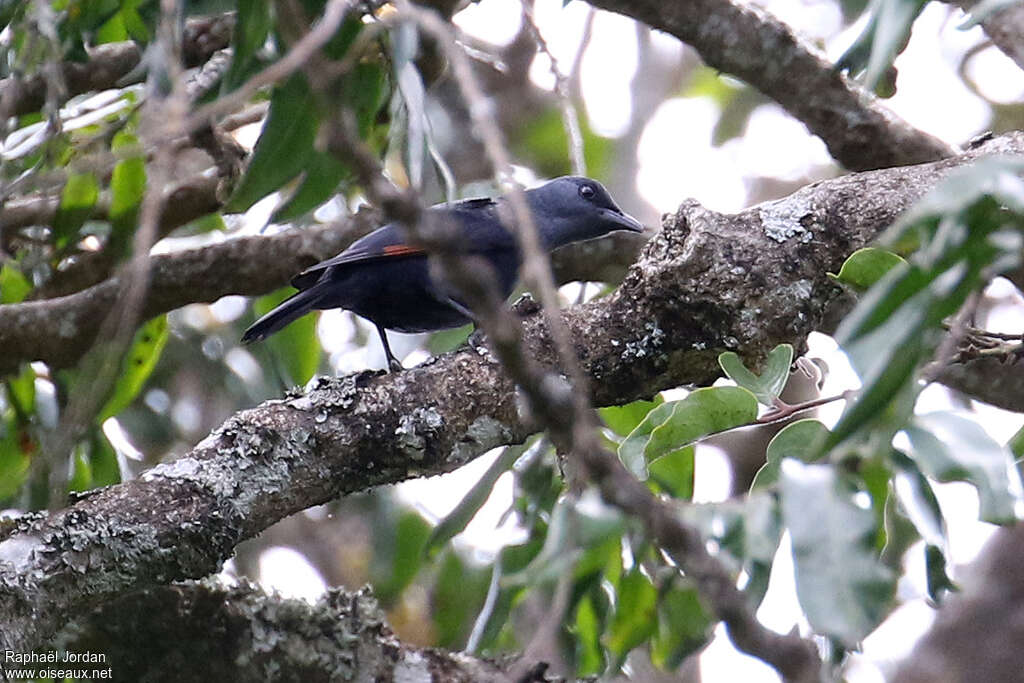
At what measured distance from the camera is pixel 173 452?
20.3ft

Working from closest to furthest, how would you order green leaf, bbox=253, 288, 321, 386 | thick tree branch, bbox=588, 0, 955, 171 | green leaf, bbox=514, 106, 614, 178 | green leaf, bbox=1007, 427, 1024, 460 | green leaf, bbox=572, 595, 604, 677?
green leaf, bbox=1007, 427, 1024, 460 → green leaf, bbox=572, 595, 604, 677 → thick tree branch, bbox=588, 0, 955, 171 → green leaf, bbox=253, 288, 321, 386 → green leaf, bbox=514, 106, 614, 178

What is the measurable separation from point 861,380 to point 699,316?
133 cm

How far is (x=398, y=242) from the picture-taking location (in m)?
4.31

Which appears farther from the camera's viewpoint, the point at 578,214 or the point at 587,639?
the point at 578,214

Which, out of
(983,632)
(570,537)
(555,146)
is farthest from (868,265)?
(555,146)

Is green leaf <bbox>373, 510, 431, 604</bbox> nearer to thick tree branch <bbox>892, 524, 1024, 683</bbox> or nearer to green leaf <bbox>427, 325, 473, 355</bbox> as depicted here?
green leaf <bbox>427, 325, 473, 355</bbox>

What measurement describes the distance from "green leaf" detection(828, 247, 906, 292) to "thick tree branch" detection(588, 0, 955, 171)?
1701 mm

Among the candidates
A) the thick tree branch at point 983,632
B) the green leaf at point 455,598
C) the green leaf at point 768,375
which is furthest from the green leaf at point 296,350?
the thick tree branch at point 983,632

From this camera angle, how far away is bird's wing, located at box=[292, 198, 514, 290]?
13.6 feet

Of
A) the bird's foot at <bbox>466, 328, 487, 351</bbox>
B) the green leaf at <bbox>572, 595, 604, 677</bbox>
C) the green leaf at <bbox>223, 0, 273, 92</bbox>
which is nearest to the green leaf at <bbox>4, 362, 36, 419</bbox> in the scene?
the bird's foot at <bbox>466, 328, 487, 351</bbox>

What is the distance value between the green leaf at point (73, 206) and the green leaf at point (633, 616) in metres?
2.29

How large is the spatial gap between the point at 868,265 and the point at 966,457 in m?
0.79

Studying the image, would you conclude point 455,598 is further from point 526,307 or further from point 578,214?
point 526,307

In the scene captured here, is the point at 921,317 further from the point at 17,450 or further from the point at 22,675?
the point at 17,450
